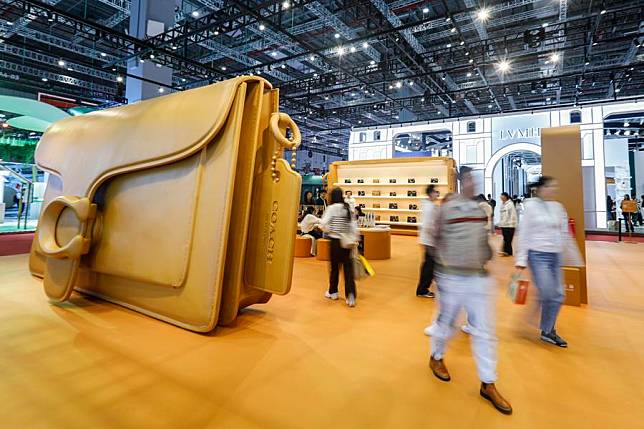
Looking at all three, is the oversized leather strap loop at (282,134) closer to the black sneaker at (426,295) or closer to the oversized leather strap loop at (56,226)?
the oversized leather strap loop at (56,226)

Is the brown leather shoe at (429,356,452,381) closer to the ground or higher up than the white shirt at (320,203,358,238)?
closer to the ground

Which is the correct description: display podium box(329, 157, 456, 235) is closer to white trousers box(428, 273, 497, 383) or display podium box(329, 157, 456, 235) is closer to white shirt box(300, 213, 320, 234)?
white shirt box(300, 213, 320, 234)

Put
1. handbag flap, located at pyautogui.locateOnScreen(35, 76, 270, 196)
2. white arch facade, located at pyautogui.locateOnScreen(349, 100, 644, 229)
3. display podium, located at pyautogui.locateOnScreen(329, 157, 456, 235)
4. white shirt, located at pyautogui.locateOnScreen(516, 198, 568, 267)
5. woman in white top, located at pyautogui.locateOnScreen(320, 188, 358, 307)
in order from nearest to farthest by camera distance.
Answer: white shirt, located at pyautogui.locateOnScreen(516, 198, 568, 267), handbag flap, located at pyautogui.locateOnScreen(35, 76, 270, 196), woman in white top, located at pyautogui.locateOnScreen(320, 188, 358, 307), display podium, located at pyautogui.locateOnScreen(329, 157, 456, 235), white arch facade, located at pyautogui.locateOnScreen(349, 100, 644, 229)

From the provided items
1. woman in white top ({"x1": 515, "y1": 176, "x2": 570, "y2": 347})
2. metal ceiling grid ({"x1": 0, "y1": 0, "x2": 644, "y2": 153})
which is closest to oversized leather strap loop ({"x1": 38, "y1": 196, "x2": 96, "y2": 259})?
woman in white top ({"x1": 515, "y1": 176, "x2": 570, "y2": 347})

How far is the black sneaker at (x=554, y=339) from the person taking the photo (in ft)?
8.71

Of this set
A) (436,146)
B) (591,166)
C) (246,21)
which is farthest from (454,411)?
(436,146)

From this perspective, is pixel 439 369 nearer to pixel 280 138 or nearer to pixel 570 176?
pixel 280 138

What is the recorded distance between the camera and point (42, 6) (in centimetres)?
717

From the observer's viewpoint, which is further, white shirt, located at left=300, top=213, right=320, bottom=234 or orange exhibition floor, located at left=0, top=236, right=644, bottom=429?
white shirt, located at left=300, top=213, right=320, bottom=234

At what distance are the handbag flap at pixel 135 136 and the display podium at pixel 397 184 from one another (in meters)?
8.97

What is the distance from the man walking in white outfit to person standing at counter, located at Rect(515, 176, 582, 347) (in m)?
0.90

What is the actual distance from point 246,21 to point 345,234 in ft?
24.7

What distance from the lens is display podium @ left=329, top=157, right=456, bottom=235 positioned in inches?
432

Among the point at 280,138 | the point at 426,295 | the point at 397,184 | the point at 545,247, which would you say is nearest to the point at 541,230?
the point at 545,247
